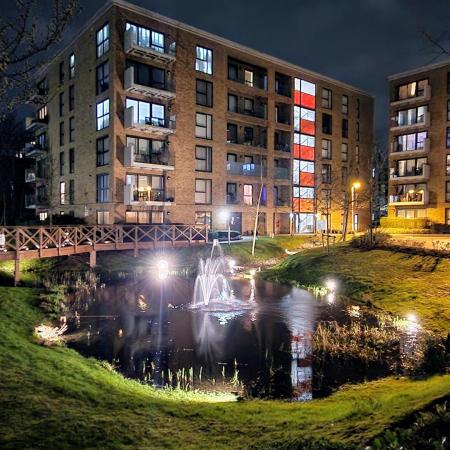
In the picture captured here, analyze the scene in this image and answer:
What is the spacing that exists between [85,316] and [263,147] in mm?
34151

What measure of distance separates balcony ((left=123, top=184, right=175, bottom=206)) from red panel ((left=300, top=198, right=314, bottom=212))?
19331 mm

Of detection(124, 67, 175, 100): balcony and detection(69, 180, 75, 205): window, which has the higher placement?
detection(124, 67, 175, 100): balcony

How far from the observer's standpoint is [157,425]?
20.9ft

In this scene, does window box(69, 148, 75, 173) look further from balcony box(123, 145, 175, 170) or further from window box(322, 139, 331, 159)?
window box(322, 139, 331, 159)

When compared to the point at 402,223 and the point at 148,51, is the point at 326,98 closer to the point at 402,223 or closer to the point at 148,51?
the point at 402,223

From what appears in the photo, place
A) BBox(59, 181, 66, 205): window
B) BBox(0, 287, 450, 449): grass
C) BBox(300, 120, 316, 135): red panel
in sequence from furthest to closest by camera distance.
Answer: BBox(300, 120, 316, 135): red panel
BBox(59, 181, 66, 205): window
BBox(0, 287, 450, 449): grass

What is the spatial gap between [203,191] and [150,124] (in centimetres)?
888

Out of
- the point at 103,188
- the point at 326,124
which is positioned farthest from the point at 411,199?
the point at 103,188

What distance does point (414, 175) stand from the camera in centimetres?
4762

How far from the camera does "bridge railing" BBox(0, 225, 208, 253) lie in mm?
21594

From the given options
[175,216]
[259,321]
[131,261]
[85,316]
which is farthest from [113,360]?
[175,216]

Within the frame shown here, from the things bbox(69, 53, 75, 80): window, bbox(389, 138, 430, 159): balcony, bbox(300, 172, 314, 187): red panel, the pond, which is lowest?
the pond

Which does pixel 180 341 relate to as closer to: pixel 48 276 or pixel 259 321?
pixel 259 321

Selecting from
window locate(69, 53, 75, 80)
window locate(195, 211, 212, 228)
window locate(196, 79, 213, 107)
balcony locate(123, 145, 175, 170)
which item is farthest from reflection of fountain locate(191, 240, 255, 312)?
window locate(69, 53, 75, 80)
